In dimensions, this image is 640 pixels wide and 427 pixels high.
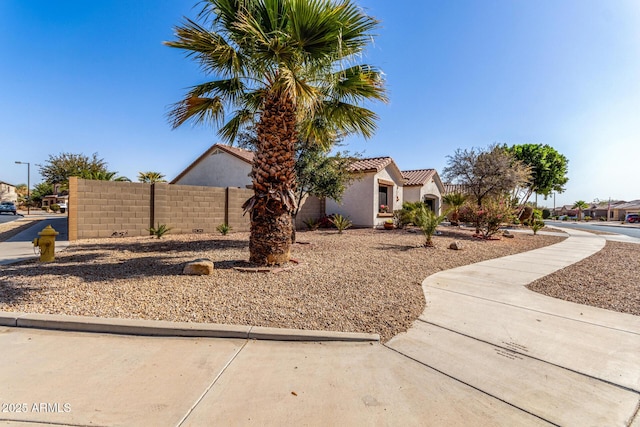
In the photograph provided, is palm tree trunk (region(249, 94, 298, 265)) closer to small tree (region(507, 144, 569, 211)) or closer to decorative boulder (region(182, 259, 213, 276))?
decorative boulder (region(182, 259, 213, 276))

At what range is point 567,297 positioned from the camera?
17.8 feet

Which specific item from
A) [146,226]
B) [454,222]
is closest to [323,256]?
[146,226]

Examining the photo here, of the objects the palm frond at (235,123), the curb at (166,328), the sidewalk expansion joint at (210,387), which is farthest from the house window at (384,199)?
the sidewalk expansion joint at (210,387)

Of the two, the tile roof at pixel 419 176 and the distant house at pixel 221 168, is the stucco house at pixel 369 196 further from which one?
the distant house at pixel 221 168

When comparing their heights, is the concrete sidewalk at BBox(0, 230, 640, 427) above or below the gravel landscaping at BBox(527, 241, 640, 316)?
below

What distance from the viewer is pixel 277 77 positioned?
632 centimetres

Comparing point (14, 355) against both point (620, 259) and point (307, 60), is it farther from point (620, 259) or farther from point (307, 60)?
point (620, 259)

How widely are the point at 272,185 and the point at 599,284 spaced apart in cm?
718

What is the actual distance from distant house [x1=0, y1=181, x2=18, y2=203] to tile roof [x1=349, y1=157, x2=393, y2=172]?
72.5m

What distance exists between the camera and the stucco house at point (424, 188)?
2367 cm

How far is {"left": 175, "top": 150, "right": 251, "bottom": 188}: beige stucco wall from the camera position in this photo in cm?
1927

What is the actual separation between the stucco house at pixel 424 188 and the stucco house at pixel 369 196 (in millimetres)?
4204

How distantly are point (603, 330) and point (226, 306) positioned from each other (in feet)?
17.0

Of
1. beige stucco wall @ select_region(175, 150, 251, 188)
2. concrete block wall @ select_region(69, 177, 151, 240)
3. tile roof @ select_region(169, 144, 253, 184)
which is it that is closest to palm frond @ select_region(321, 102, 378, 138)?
concrete block wall @ select_region(69, 177, 151, 240)
